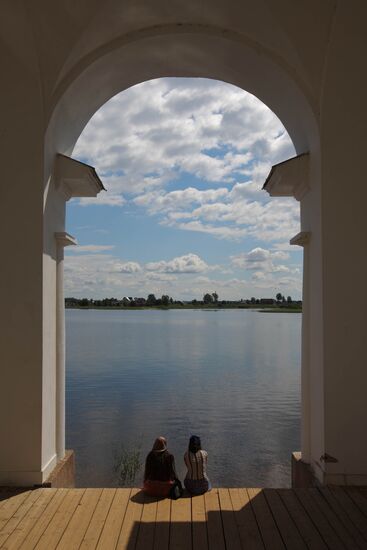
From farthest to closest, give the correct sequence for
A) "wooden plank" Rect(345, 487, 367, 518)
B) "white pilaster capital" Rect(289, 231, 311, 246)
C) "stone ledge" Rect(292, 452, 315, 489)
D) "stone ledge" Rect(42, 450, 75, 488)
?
1. "white pilaster capital" Rect(289, 231, 311, 246)
2. "stone ledge" Rect(292, 452, 315, 489)
3. "stone ledge" Rect(42, 450, 75, 488)
4. "wooden plank" Rect(345, 487, 367, 518)

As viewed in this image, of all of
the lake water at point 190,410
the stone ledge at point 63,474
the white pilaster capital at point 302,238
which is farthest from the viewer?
the lake water at point 190,410

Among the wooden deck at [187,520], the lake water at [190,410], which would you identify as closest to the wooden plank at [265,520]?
the wooden deck at [187,520]

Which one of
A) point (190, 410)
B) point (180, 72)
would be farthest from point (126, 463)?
point (180, 72)

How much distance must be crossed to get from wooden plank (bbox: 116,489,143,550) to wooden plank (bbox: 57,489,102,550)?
33 cm

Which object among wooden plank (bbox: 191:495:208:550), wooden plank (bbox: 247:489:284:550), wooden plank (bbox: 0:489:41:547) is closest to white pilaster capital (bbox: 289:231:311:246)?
wooden plank (bbox: 247:489:284:550)

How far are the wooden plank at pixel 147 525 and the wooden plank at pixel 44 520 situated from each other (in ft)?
2.73

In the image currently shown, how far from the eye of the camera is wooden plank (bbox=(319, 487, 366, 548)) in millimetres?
4129

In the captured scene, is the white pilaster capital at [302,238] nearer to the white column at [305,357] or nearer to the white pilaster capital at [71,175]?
the white column at [305,357]

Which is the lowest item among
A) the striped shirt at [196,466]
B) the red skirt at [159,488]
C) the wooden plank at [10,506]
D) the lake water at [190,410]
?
the lake water at [190,410]

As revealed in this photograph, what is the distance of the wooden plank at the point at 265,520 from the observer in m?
4.13

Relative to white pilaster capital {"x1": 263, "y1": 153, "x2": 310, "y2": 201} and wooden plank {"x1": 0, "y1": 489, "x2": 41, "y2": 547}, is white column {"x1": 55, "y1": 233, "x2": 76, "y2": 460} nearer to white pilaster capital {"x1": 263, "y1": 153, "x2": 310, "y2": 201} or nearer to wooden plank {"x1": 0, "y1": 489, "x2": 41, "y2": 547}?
wooden plank {"x1": 0, "y1": 489, "x2": 41, "y2": 547}

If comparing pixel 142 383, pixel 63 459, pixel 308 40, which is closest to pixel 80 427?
pixel 142 383

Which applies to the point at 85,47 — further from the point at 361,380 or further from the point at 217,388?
the point at 217,388

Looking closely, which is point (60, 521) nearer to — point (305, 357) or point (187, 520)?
point (187, 520)
